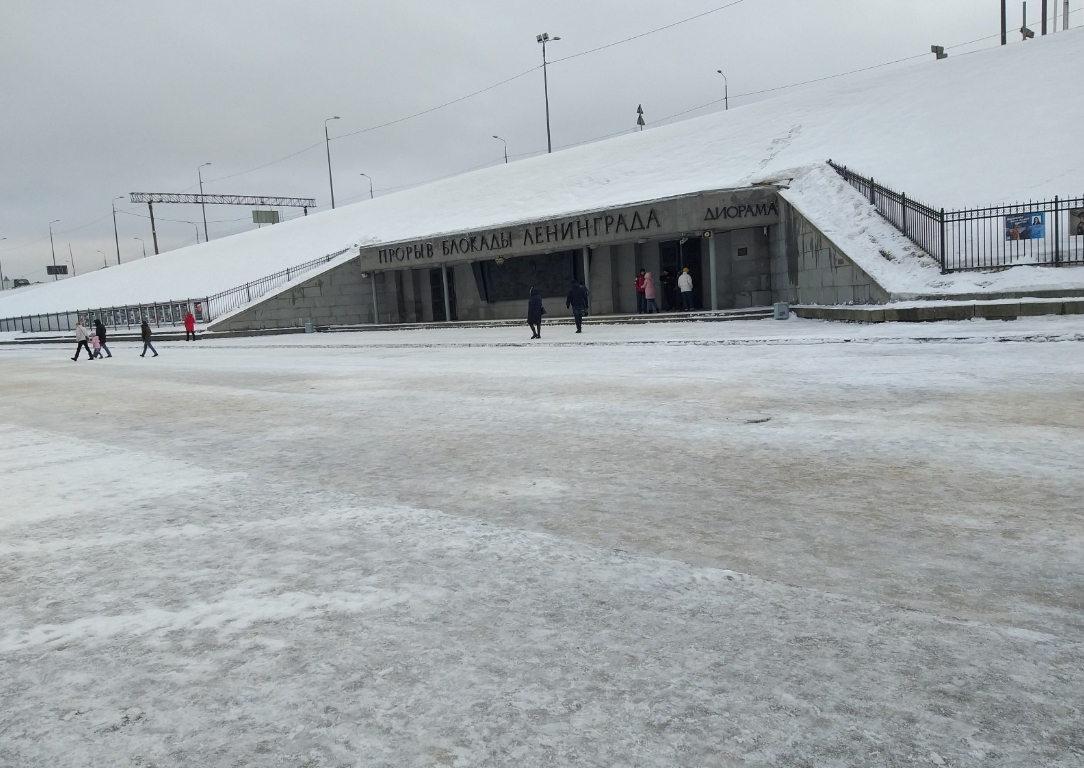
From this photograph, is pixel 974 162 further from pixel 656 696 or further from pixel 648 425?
pixel 656 696

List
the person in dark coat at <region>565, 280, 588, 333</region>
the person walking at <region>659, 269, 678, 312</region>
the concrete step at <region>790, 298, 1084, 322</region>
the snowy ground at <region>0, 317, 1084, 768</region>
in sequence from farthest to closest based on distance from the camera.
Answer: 1. the person walking at <region>659, 269, 678, 312</region>
2. the person in dark coat at <region>565, 280, 588, 333</region>
3. the concrete step at <region>790, 298, 1084, 322</region>
4. the snowy ground at <region>0, 317, 1084, 768</region>

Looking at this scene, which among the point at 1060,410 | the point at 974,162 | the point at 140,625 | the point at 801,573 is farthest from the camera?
the point at 974,162

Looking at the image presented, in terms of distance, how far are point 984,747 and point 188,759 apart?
2059 mm

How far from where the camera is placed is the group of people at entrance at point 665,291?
27.7 m

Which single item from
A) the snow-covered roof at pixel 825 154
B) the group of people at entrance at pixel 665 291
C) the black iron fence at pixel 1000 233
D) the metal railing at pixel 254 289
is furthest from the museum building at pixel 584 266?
the metal railing at pixel 254 289

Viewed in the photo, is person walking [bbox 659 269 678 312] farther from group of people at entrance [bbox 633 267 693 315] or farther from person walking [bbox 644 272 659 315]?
person walking [bbox 644 272 659 315]

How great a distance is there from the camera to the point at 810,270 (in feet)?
75.6

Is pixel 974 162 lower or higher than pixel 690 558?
higher

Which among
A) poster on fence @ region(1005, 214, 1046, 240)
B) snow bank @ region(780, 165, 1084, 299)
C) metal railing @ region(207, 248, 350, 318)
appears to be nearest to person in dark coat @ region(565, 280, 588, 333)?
snow bank @ region(780, 165, 1084, 299)

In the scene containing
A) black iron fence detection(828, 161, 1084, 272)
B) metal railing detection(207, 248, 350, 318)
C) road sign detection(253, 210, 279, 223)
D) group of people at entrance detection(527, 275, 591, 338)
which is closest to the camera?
black iron fence detection(828, 161, 1084, 272)

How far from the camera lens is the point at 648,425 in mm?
6973

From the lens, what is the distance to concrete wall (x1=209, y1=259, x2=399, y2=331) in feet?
125

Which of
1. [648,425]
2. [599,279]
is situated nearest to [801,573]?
[648,425]

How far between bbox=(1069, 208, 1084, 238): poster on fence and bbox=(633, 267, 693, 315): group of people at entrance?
1186 cm
